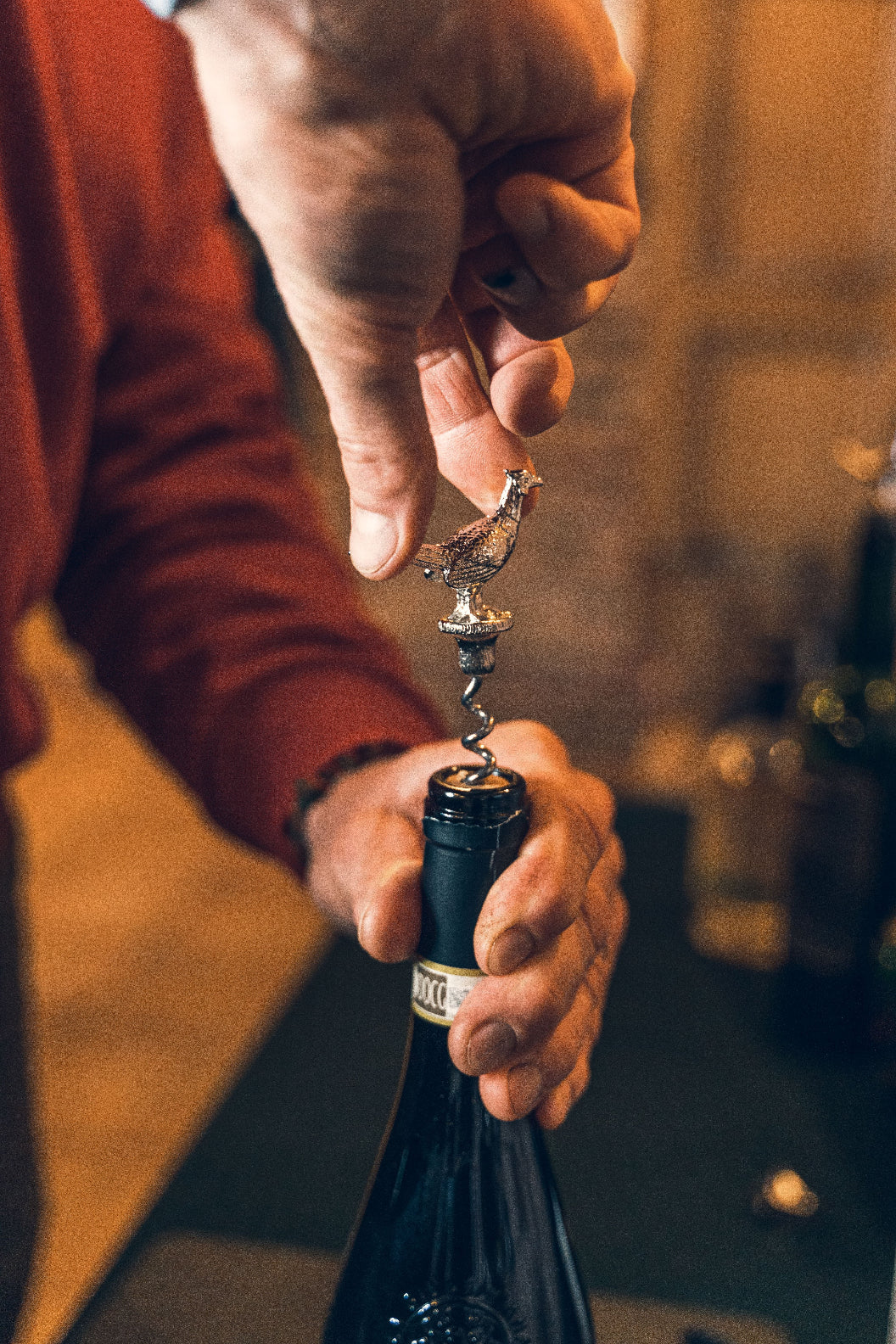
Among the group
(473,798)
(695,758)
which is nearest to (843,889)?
(473,798)

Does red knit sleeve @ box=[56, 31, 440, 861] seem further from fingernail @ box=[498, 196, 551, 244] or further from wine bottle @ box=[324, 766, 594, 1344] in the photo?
fingernail @ box=[498, 196, 551, 244]

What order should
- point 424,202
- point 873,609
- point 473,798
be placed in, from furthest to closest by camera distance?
1. point 873,609
2. point 473,798
3. point 424,202

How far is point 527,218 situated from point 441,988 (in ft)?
0.77

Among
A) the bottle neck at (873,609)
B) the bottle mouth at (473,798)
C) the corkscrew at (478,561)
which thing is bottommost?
the bottle neck at (873,609)

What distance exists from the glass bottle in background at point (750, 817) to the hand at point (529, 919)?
0.40 metres

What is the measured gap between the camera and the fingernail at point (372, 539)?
0.31 m

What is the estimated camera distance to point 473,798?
36cm

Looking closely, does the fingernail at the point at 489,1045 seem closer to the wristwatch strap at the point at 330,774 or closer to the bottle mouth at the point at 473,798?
the bottle mouth at the point at 473,798

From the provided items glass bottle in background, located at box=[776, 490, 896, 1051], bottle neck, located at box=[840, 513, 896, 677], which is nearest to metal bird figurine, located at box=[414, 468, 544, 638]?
glass bottle in background, located at box=[776, 490, 896, 1051]

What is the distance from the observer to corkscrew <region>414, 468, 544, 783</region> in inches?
12.5

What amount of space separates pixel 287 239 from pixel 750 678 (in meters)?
0.72

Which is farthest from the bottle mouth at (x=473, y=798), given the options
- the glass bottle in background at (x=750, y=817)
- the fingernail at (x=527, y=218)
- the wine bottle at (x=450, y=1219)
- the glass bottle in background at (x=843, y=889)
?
the glass bottle in background at (x=750, y=817)

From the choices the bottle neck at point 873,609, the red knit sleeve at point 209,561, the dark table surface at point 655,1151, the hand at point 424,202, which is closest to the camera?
the hand at point 424,202

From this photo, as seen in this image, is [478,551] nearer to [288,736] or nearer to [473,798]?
[473,798]
